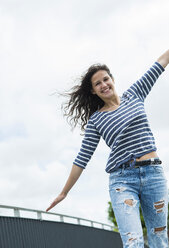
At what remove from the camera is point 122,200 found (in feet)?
13.1

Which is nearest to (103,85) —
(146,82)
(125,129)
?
(146,82)

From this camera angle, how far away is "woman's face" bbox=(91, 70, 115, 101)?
4508mm

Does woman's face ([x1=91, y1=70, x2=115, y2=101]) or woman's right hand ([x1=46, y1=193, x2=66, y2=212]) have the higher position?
woman's face ([x1=91, y1=70, x2=115, y2=101])

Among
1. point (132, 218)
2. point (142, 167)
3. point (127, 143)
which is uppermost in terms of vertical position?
point (127, 143)

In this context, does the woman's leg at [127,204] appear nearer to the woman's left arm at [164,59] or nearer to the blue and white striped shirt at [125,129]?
the blue and white striped shirt at [125,129]

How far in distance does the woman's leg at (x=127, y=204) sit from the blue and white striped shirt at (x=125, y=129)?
133mm

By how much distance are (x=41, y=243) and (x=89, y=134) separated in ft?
19.4

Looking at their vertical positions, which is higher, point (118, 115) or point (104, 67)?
point (104, 67)

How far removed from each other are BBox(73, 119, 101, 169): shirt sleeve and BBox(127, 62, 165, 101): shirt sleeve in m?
0.55

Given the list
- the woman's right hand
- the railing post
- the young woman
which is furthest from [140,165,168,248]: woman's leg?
the railing post

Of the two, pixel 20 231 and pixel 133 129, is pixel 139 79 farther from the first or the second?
pixel 20 231

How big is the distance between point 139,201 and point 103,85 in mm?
1202

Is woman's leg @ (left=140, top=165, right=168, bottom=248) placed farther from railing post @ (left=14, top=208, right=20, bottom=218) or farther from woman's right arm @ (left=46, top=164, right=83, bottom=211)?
railing post @ (left=14, top=208, right=20, bottom=218)

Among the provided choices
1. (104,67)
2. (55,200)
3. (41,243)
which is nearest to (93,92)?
(104,67)
